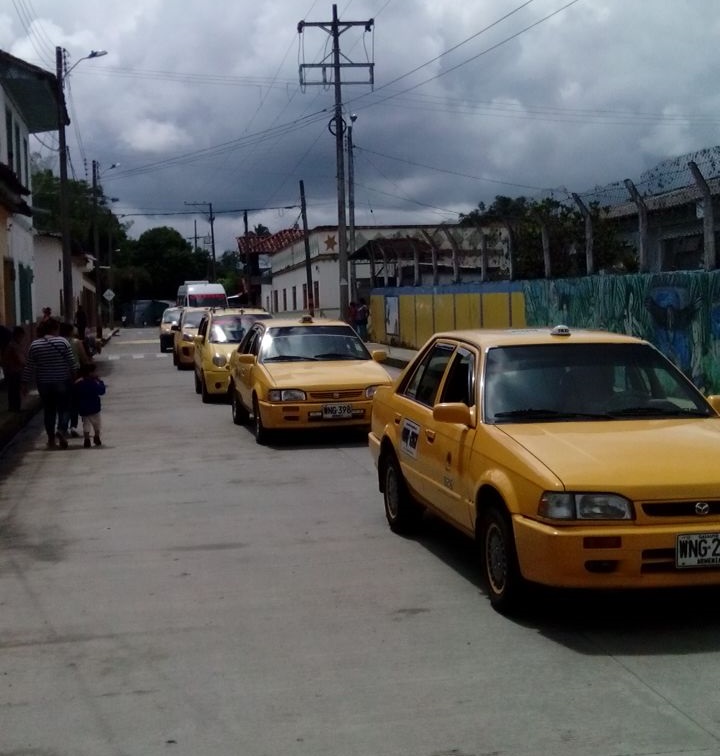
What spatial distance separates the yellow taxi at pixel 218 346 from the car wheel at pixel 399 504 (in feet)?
37.4

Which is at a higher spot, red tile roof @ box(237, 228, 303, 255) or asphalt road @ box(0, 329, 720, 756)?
red tile roof @ box(237, 228, 303, 255)

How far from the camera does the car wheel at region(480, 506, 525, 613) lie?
6.27 metres

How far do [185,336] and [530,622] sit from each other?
979 inches

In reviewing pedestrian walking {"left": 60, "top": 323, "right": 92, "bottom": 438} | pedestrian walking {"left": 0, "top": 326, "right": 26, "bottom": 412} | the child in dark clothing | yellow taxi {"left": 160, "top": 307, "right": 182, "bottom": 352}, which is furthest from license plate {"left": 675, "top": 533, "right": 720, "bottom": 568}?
yellow taxi {"left": 160, "top": 307, "right": 182, "bottom": 352}

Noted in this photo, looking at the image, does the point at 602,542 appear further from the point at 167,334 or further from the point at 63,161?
the point at 167,334

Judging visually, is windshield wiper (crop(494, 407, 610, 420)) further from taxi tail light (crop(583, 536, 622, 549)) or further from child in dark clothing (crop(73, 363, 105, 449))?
child in dark clothing (crop(73, 363, 105, 449))

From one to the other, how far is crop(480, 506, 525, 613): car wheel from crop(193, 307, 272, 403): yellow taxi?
1379 cm

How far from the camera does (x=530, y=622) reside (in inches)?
251

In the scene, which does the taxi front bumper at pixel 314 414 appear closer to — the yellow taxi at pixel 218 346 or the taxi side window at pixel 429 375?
the taxi side window at pixel 429 375

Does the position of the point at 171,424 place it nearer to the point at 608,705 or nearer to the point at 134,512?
the point at 134,512

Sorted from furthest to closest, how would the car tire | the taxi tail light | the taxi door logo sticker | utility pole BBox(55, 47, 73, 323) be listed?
utility pole BBox(55, 47, 73, 323), the car tire, the taxi door logo sticker, the taxi tail light

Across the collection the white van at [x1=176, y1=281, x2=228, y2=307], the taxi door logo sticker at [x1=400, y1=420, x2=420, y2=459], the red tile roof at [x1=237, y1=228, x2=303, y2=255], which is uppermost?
the red tile roof at [x1=237, y1=228, x2=303, y2=255]

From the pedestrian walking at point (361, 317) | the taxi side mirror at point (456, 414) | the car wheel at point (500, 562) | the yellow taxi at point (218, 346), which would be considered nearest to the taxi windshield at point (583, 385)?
the taxi side mirror at point (456, 414)

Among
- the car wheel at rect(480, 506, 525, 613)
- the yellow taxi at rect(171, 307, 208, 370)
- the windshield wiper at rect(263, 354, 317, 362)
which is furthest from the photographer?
the yellow taxi at rect(171, 307, 208, 370)
